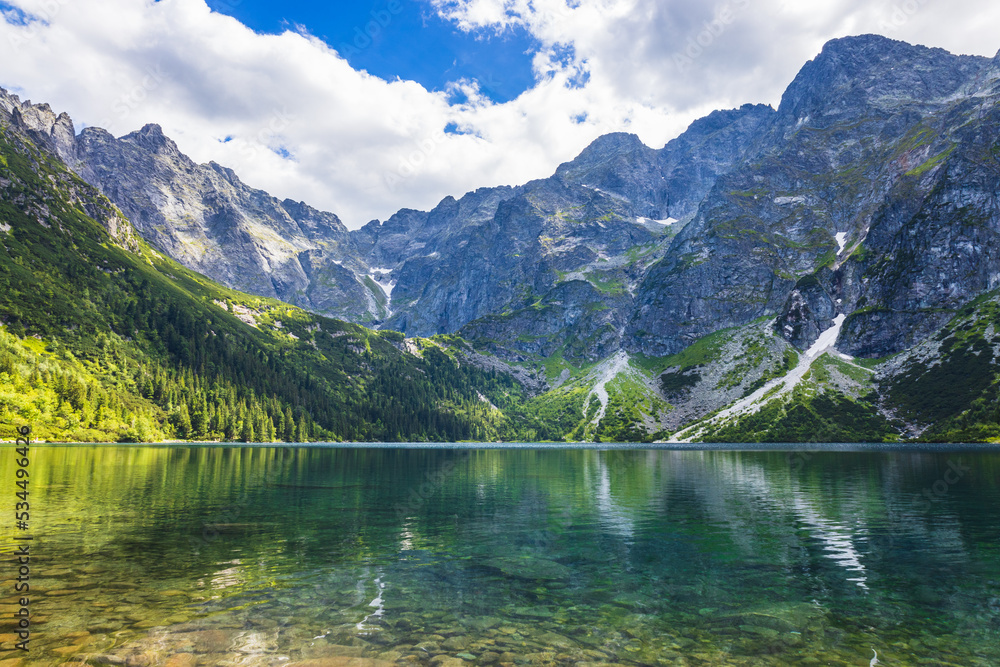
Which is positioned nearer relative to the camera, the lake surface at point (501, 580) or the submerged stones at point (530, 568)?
the lake surface at point (501, 580)

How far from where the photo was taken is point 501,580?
1156 inches

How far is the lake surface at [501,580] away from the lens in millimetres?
19438

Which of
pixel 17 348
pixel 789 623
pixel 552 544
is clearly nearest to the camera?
pixel 789 623

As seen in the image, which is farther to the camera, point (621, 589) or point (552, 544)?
point (552, 544)

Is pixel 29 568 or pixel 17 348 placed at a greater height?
pixel 17 348

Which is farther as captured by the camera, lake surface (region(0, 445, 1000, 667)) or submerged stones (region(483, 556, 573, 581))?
submerged stones (region(483, 556, 573, 581))

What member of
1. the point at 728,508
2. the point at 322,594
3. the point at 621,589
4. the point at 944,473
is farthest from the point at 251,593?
the point at 944,473

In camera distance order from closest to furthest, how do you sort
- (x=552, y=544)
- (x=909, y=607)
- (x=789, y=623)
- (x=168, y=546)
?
(x=789, y=623), (x=909, y=607), (x=168, y=546), (x=552, y=544)

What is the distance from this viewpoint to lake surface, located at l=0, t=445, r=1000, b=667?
19.4 meters

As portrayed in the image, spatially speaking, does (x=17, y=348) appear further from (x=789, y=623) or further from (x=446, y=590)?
(x=789, y=623)

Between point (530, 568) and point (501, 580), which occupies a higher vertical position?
point (501, 580)

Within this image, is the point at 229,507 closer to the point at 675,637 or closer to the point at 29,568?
the point at 29,568

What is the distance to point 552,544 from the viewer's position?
39688 millimetres

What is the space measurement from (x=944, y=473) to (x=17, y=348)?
275 metres
